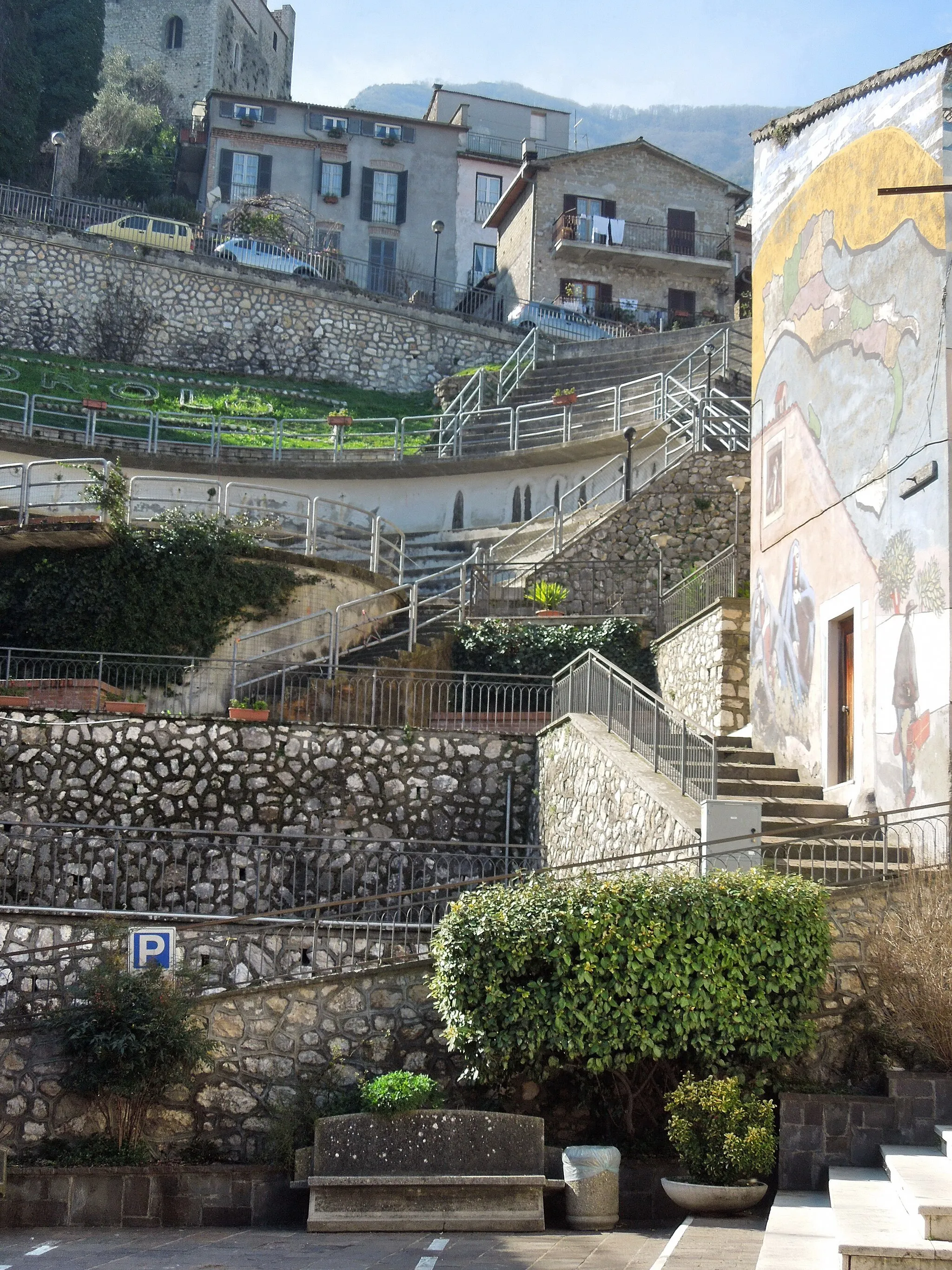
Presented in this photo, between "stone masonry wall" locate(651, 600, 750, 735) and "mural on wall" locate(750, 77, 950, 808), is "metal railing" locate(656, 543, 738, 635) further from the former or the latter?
"mural on wall" locate(750, 77, 950, 808)

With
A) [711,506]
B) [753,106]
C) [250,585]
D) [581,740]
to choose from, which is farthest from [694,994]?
[753,106]

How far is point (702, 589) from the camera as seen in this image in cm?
2128

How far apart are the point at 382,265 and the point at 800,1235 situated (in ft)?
130

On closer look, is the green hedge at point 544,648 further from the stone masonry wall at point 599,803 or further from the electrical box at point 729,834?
the electrical box at point 729,834

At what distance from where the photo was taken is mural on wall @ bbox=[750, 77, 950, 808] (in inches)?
507

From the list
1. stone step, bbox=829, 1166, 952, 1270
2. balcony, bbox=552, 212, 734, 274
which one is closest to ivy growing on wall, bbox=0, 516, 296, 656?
stone step, bbox=829, 1166, 952, 1270

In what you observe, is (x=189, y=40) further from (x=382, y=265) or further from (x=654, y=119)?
(x=654, y=119)

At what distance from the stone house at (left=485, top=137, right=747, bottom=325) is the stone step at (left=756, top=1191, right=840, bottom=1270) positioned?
3303cm

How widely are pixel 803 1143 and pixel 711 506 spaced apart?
15159 mm

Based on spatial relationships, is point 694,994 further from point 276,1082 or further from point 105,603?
point 105,603

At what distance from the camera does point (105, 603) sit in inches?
776

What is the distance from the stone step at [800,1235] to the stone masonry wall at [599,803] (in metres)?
2.65

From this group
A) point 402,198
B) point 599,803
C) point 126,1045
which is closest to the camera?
point 126,1045

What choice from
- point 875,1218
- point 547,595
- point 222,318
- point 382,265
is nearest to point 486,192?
point 382,265
